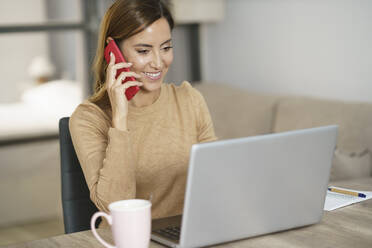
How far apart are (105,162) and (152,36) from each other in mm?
433

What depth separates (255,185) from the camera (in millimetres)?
1208

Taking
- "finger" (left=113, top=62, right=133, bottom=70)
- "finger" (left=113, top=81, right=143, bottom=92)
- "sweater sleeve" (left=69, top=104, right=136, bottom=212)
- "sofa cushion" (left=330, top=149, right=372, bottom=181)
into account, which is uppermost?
"finger" (left=113, top=62, right=133, bottom=70)

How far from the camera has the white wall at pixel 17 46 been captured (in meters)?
3.54

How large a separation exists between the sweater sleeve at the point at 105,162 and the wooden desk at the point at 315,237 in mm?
210

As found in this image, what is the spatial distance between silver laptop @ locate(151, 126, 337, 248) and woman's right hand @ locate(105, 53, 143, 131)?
0.40 meters

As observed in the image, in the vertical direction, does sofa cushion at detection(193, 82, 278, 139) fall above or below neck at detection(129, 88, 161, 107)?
below

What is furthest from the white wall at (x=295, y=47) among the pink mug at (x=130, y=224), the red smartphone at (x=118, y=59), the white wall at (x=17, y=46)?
the pink mug at (x=130, y=224)

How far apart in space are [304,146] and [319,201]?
6.7 inches

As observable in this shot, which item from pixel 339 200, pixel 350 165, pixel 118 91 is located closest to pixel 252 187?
pixel 339 200

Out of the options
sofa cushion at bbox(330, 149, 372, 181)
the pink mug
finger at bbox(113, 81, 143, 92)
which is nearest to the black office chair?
finger at bbox(113, 81, 143, 92)

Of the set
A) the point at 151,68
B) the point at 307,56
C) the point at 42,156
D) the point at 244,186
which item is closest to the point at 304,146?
the point at 244,186

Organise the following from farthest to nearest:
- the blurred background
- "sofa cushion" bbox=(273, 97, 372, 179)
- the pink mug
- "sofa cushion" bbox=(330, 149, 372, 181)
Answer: the blurred background < "sofa cushion" bbox=(273, 97, 372, 179) < "sofa cushion" bbox=(330, 149, 372, 181) < the pink mug

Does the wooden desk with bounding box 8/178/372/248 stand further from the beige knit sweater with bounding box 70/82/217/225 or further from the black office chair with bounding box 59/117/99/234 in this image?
the black office chair with bounding box 59/117/99/234

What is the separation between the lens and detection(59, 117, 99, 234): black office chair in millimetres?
1713
